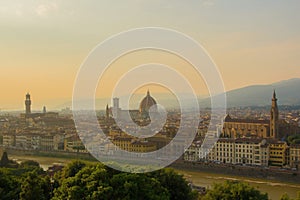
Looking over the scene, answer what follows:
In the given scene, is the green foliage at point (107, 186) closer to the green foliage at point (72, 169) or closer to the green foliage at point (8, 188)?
the green foliage at point (8, 188)

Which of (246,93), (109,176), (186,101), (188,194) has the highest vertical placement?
(246,93)

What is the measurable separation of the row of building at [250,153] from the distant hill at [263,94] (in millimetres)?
6829

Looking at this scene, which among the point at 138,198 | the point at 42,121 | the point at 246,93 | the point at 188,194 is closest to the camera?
the point at 138,198

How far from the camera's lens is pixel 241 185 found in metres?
4.48

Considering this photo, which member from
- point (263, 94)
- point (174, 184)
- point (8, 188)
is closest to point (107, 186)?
point (174, 184)

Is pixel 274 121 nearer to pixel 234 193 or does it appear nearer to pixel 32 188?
pixel 234 193

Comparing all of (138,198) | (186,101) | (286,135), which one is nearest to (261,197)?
(138,198)

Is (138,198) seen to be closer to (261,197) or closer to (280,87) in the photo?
(261,197)

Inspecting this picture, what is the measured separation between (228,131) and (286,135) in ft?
6.81

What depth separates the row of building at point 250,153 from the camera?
36.6ft

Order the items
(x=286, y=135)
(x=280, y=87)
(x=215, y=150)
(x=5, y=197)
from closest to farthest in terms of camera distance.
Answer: (x=5, y=197) → (x=215, y=150) → (x=286, y=135) → (x=280, y=87)

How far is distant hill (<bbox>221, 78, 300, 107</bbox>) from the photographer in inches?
1251

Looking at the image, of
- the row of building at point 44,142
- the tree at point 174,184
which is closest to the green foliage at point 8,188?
the tree at point 174,184

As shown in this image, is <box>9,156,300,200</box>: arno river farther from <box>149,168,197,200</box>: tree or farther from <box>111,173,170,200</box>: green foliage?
<box>111,173,170,200</box>: green foliage
